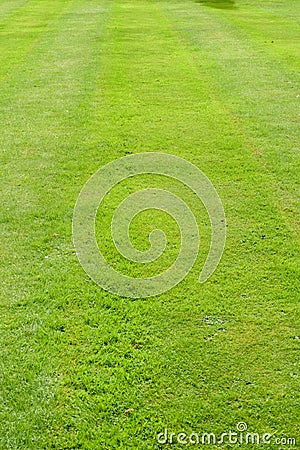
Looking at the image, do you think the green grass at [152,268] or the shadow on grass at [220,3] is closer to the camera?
the green grass at [152,268]

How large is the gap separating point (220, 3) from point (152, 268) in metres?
15.1

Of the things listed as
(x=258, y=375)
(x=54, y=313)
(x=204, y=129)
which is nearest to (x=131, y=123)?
(x=204, y=129)

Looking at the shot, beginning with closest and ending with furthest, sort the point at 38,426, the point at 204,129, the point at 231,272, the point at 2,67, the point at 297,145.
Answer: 1. the point at 38,426
2. the point at 231,272
3. the point at 297,145
4. the point at 204,129
5. the point at 2,67

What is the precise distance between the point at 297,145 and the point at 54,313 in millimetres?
4152

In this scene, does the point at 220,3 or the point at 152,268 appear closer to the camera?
the point at 152,268

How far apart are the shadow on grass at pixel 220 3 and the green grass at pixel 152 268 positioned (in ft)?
23.6

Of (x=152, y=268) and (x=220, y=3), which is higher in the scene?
(x=220, y=3)

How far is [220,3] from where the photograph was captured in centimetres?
1719

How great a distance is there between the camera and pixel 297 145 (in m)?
6.69

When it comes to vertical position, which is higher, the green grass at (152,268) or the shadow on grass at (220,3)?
the shadow on grass at (220,3)

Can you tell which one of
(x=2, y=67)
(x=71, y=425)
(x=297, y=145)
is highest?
(x=2, y=67)

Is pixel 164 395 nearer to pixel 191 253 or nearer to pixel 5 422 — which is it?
pixel 5 422

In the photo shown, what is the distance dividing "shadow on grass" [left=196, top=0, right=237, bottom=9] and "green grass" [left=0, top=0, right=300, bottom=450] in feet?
23.6

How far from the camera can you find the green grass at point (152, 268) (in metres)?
3.19
